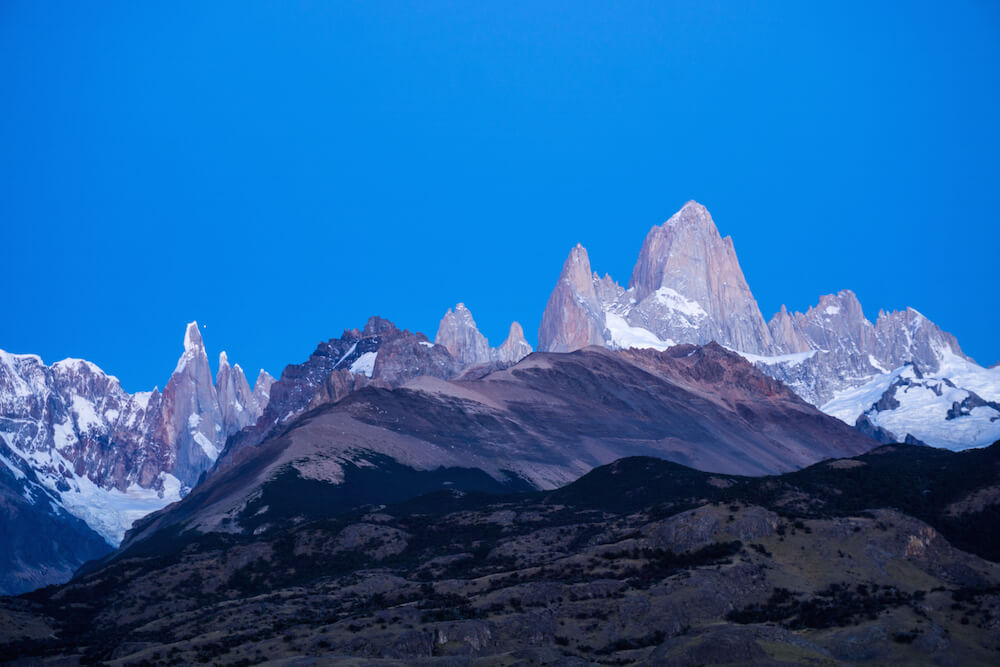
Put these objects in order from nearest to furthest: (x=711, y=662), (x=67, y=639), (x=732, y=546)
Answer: (x=711, y=662)
(x=732, y=546)
(x=67, y=639)

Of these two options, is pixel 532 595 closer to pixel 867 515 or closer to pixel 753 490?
pixel 867 515

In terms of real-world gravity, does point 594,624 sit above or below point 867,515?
below

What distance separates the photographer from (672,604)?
4619 inches

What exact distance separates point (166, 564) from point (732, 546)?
332 feet

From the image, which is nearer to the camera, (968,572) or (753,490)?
(968,572)

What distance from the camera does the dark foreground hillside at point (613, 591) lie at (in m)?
104

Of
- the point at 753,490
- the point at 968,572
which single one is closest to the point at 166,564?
the point at 753,490

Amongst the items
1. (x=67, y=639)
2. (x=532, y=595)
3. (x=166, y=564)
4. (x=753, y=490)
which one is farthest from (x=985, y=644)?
(x=166, y=564)

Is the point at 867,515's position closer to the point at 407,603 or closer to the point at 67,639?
the point at 407,603

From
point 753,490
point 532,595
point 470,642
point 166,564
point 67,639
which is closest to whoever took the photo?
point 470,642

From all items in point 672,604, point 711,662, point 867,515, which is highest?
point 867,515

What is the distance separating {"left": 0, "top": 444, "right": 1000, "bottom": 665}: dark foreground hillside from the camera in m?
104

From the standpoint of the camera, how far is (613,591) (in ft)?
404

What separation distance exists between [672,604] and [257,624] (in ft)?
141
